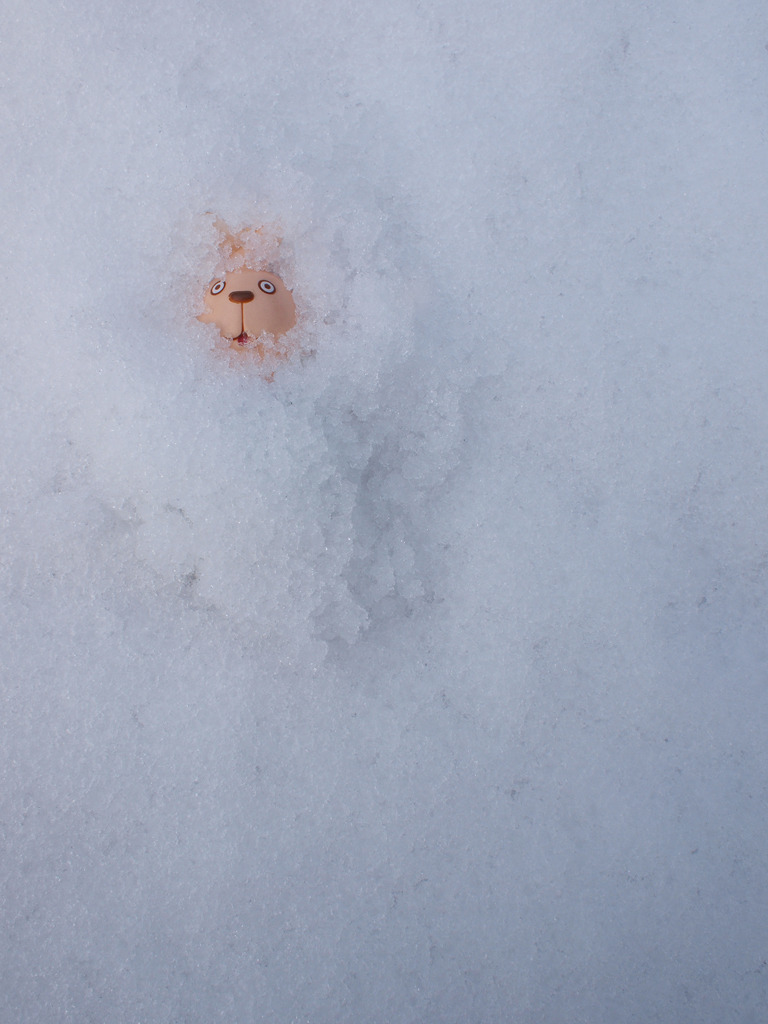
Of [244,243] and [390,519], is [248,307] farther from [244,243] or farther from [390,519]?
[390,519]

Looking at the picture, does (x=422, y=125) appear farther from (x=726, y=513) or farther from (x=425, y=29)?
(x=726, y=513)

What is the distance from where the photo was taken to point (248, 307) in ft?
3.01

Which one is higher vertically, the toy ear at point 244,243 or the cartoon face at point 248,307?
the toy ear at point 244,243

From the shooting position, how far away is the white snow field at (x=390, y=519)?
936 mm

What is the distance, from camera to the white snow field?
3.07 ft

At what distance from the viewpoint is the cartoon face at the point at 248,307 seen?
919 mm

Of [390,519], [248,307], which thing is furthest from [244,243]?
[390,519]

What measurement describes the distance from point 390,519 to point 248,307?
1.19ft

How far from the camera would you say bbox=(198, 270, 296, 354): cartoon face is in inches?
36.2

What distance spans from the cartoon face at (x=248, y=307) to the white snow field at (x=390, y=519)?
5 centimetres

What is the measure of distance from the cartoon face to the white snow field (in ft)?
0.16

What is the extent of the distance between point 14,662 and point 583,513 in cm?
87

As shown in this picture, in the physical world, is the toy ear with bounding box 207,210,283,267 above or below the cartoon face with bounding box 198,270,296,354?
above

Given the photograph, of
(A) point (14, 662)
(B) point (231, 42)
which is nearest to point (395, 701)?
(A) point (14, 662)
